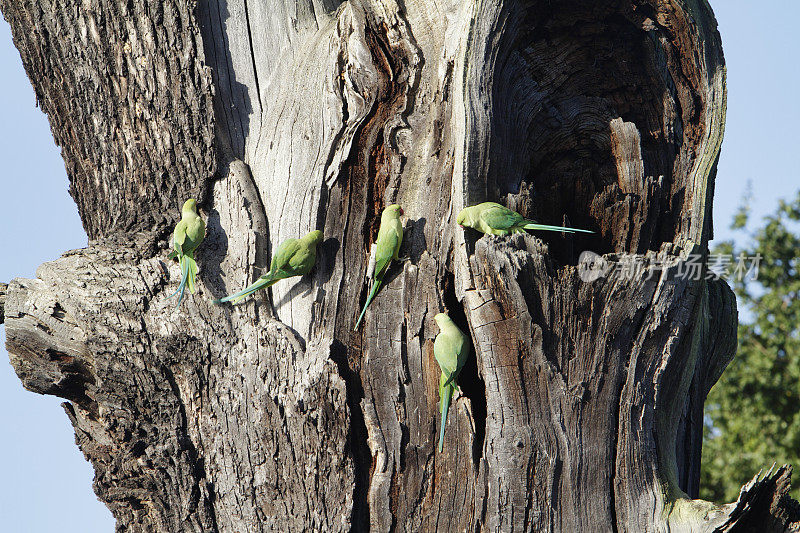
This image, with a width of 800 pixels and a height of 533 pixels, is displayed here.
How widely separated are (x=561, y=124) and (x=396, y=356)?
1311 mm

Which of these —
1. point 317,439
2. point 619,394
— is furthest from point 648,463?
point 317,439

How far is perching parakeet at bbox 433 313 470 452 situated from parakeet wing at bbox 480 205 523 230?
1.17 ft

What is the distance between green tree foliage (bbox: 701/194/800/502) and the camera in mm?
7254

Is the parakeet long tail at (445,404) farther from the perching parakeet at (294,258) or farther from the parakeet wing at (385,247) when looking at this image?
the perching parakeet at (294,258)

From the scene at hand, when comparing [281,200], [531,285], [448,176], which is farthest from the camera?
[281,200]

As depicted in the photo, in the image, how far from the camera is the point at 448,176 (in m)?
2.51

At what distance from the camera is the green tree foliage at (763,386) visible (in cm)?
725

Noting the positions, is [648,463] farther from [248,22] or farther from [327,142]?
[248,22]

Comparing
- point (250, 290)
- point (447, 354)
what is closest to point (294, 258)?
point (250, 290)

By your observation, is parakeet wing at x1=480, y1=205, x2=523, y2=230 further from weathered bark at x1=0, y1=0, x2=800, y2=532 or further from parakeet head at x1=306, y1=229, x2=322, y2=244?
parakeet head at x1=306, y1=229, x2=322, y2=244

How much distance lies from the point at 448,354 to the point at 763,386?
6545 millimetres

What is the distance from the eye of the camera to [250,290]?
8.39 ft

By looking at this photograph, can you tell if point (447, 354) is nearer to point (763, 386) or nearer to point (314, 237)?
point (314, 237)

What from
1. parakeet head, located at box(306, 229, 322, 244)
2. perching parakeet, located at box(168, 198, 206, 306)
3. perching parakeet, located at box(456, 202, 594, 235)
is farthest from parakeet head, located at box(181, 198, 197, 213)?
perching parakeet, located at box(456, 202, 594, 235)
